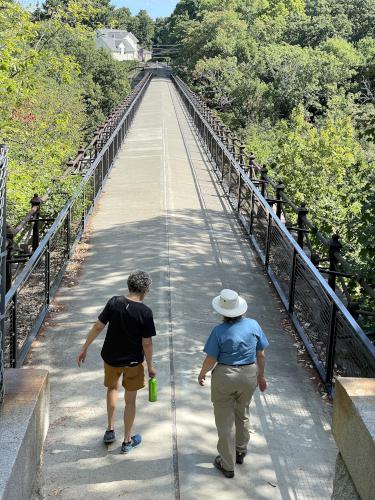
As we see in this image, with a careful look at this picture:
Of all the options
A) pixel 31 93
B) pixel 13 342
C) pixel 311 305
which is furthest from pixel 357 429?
pixel 31 93

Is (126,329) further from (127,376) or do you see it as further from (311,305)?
(311,305)

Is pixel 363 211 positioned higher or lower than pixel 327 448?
higher

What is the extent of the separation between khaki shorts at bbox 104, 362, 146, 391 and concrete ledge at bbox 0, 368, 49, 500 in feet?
4.39

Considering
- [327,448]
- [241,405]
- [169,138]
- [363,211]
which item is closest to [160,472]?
[241,405]

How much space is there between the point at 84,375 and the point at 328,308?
231 centimetres

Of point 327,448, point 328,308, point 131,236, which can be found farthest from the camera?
point 131,236

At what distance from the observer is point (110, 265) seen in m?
9.56

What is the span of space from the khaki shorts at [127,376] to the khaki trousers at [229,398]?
0.59m

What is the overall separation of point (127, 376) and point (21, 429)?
6.45 feet

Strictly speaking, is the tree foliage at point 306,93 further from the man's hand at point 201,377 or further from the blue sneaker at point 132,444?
the blue sneaker at point 132,444

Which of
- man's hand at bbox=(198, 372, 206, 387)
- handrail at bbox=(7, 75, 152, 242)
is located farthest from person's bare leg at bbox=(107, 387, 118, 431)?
handrail at bbox=(7, 75, 152, 242)

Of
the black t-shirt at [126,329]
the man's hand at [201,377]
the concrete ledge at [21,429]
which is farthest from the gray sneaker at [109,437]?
the concrete ledge at [21,429]

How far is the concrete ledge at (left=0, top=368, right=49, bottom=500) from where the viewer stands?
2697mm

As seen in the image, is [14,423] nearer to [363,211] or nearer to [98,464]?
[98,464]
